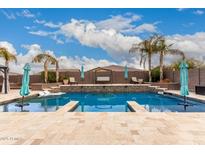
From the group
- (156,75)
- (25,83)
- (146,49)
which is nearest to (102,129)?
(25,83)

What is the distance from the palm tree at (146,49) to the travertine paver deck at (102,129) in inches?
615

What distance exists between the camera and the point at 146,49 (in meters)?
22.9

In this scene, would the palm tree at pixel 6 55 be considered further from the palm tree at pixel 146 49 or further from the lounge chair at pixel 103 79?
the palm tree at pixel 146 49

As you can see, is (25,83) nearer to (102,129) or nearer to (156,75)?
(102,129)

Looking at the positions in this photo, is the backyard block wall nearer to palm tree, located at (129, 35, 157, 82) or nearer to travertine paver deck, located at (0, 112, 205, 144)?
palm tree, located at (129, 35, 157, 82)

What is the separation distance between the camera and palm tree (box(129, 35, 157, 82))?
888 inches

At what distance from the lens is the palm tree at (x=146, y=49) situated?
22.5 meters

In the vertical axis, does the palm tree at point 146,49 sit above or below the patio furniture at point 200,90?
above

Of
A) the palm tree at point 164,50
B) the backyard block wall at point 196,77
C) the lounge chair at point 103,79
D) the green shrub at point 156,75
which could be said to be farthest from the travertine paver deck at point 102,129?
the lounge chair at point 103,79

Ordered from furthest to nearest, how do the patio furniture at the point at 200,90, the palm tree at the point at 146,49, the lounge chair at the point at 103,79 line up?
1. the lounge chair at the point at 103,79
2. the palm tree at the point at 146,49
3. the patio furniture at the point at 200,90

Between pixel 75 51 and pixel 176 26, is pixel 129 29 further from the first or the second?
pixel 75 51

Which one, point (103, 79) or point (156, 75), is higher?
point (156, 75)

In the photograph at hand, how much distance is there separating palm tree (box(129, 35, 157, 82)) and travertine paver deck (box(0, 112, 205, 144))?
15.6 m

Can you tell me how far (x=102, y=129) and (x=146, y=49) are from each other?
59.2 ft
